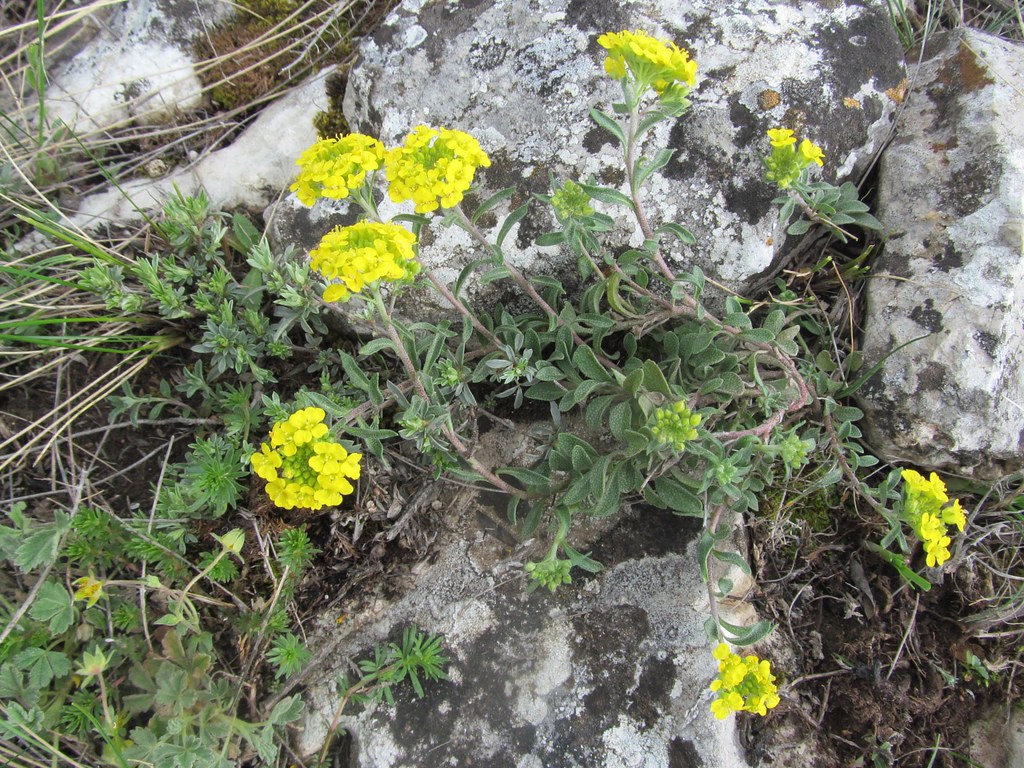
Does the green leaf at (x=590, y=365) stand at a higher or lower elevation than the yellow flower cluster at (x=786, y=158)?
lower

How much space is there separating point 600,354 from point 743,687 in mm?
1307

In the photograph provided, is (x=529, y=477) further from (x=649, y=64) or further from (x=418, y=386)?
(x=649, y=64)

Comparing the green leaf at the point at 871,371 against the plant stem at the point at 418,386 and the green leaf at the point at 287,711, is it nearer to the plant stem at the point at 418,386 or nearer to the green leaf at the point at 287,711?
the plant stem at the point at 418,386

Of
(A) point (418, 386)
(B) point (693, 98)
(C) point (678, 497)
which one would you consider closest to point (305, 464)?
(A) point (418, 386)

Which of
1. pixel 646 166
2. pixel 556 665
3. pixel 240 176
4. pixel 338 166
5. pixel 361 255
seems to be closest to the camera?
pixel 361 255

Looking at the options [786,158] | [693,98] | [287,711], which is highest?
[693,98]

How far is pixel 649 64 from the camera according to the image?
226 centimetres

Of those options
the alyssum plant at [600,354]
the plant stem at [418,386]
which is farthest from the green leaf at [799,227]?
the plant stem at [418,386]

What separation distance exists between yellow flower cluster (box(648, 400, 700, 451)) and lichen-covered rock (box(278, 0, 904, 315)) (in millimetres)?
772

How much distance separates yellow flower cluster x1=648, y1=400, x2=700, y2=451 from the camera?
7.61 feet

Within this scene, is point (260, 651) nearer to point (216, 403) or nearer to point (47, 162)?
point (216, 403)

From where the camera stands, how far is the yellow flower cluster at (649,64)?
7.20 ft

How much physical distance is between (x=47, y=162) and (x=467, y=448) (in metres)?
2.35

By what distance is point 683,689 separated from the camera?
8.65 ft
